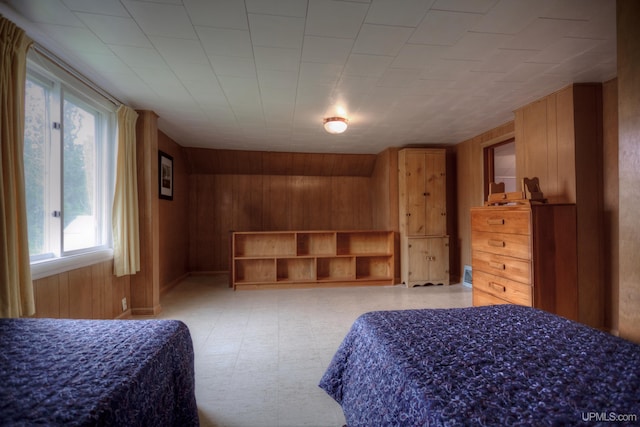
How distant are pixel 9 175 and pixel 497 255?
357cm

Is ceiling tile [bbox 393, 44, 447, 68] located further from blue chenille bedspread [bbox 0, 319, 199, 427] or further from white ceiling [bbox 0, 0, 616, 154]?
blue chenille bedspread [bbox 0, 319, 199, 427]

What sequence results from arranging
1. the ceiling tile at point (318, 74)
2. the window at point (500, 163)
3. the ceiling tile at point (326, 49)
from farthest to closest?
1. the window at point (500, 163)
2. the ceiling tile at point (318, 74)
3. the ceiling tile at point (326, 49)

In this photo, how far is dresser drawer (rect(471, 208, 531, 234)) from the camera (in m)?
2.36

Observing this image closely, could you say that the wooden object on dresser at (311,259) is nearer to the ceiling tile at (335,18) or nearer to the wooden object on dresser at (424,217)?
the wooden object on dresser at (424,217)

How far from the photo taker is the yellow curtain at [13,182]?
61.1 inches

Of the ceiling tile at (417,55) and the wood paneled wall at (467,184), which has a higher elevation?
the ceiling tile at (417,55)

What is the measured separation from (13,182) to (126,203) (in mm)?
1297

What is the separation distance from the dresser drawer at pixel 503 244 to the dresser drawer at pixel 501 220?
44mm

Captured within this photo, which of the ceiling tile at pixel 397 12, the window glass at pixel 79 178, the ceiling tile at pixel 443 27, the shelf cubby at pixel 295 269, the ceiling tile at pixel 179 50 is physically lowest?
the shelf cubby at pixel 295 269

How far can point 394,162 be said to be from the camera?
491 centimetres

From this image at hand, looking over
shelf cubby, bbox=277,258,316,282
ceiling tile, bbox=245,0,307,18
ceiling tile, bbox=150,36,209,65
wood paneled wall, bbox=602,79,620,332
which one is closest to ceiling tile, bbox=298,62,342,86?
ceiling tile, bbox=245,0,307,18

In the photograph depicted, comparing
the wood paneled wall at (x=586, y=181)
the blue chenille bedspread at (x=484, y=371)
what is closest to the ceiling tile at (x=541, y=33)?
the wood paneled wall at (x=586, y=181)

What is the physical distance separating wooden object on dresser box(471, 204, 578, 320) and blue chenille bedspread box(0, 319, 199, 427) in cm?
251

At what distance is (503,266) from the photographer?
8.37 ft
